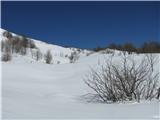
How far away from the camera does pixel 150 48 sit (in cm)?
2370

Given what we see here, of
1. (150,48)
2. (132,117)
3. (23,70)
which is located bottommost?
(132,117)

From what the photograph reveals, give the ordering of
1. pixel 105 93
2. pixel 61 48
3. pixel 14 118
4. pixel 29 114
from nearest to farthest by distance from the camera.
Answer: pixel 14 118, pixel 29 114, pixel 105 93, pixel 61 48

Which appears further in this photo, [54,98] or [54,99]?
[54,98]

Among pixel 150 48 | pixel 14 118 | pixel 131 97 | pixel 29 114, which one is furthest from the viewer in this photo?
pixel 150 48

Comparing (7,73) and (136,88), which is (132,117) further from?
(7,73)

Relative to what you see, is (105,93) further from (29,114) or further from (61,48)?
(61,48)

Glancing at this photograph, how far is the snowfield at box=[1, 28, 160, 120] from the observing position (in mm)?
4902

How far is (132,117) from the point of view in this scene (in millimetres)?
4652

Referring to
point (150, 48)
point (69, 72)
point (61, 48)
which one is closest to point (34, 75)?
point (69, 72)

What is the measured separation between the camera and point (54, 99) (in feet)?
24.7

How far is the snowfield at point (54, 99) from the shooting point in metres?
4.90

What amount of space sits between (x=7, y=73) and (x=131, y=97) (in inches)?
237

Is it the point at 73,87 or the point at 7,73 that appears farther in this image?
the point at 7,73

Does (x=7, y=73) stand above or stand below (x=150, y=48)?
below
